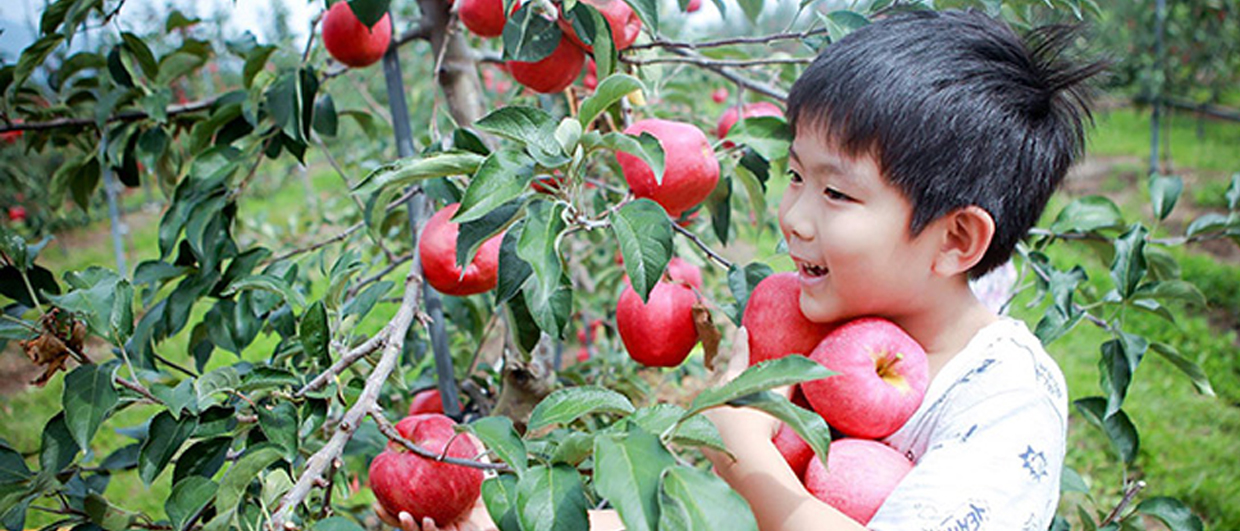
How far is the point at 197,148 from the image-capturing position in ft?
4.34

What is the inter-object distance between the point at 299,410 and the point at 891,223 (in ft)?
1.91

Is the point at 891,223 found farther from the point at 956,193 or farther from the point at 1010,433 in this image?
the point at 1010,433

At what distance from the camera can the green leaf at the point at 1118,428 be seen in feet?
3.62

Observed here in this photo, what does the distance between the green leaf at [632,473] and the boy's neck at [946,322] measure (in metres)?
0.43

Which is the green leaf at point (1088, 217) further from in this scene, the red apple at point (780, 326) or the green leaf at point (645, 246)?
the green leaf at point (645, 246)

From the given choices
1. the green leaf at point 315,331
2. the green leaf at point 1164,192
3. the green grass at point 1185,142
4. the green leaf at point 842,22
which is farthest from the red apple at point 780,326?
the green grass at point 1185,142

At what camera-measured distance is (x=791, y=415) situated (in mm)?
524

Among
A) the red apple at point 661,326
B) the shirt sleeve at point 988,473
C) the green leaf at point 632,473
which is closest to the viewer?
the green leaf at point 632,473

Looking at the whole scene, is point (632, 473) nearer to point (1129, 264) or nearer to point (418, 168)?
point (418, 168)

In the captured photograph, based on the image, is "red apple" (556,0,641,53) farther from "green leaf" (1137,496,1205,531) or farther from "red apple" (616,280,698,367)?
"green leaf" (1137,496,1205,531)

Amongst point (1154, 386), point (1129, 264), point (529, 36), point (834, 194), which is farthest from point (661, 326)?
point (1154, 386)

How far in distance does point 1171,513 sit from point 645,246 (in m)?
0.84

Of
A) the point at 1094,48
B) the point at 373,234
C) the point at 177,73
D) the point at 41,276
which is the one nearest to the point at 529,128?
the point at 373,234

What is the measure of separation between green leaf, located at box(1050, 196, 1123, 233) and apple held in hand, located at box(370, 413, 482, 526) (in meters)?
0.93
